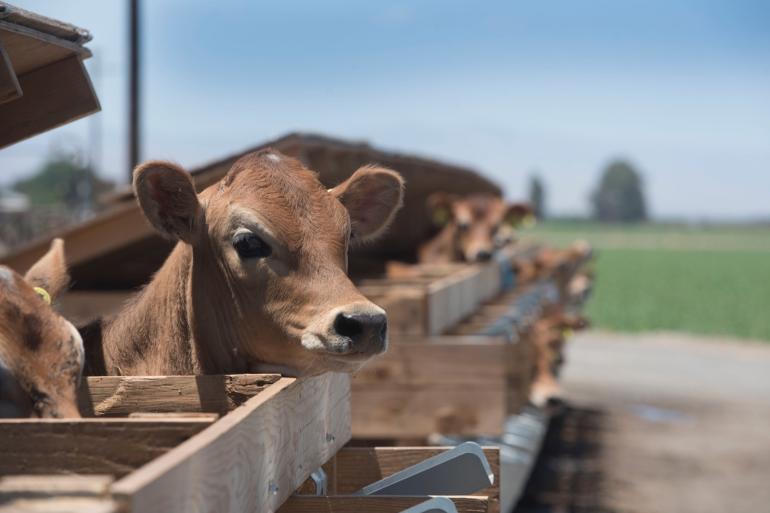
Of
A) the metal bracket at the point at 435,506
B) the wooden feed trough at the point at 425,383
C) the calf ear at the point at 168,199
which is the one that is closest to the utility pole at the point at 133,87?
the wooden feed trough at the point at 425,383

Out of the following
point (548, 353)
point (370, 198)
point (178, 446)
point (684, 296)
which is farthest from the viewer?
point (684, 296)

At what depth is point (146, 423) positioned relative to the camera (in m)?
2.06

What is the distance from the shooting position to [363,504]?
2.58 metres

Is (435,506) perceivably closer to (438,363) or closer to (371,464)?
(371,464)

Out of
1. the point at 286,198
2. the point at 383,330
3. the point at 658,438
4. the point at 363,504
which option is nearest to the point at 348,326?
the point at 383,330

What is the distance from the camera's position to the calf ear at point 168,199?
340 cm

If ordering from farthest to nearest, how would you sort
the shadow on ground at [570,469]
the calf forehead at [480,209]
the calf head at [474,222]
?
the calf forehead at [480,209], the calf head at [474,222], the shadow on ground at [570,469]

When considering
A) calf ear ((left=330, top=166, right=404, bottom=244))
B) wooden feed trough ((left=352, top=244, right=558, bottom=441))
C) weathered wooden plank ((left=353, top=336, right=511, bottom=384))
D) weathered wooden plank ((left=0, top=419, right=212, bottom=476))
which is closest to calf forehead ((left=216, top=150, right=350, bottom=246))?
calf ear ((left=330, top=166, right=404, bottom=244))

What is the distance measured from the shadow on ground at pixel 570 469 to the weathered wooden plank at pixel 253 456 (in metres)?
7.33

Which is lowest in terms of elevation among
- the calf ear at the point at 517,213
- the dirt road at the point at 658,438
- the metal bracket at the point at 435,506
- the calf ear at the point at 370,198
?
the dirt road at the point at 658,438

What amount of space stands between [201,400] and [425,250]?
35.9ft

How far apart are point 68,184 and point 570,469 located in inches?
782

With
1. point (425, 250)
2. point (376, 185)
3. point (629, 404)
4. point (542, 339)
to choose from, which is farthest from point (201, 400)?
point (629, 404)

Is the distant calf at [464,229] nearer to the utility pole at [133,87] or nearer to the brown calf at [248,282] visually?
the utility pole at [133,87]
